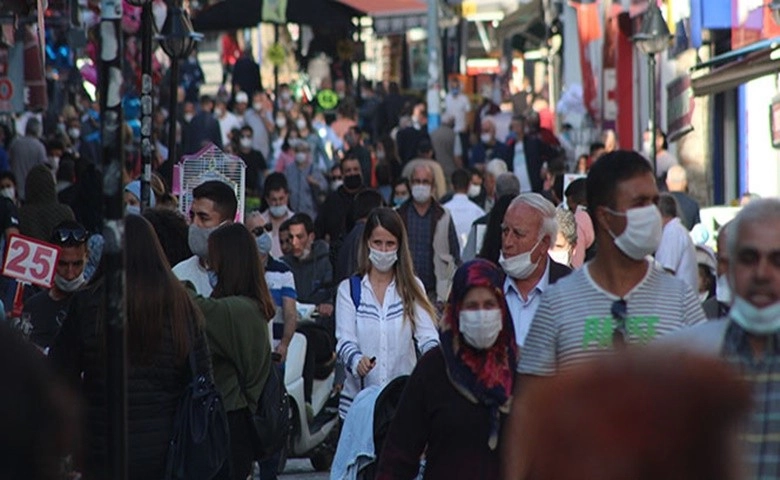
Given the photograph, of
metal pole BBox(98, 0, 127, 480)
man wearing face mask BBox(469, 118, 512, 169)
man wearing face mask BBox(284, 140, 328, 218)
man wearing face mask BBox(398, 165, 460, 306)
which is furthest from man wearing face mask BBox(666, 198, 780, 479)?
man wearing face mask BBox(469, 118, 512, 169)

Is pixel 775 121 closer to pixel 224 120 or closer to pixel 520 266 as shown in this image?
pixel 520 266

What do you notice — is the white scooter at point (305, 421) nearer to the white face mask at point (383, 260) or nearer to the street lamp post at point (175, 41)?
the white face mask at point (383, 260)

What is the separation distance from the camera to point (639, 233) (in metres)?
6.25

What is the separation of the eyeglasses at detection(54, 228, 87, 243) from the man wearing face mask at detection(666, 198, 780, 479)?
6.11 metres

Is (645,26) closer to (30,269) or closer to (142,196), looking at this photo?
(142,196)

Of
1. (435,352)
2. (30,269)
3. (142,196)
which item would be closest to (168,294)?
(435,352)

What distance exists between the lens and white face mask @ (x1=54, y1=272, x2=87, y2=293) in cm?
1030

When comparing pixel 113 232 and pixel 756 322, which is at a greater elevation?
pixel 113 232

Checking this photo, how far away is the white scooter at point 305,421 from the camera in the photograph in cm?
1377

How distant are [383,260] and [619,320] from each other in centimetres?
475

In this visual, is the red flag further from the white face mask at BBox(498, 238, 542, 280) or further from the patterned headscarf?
the patterned headscarf

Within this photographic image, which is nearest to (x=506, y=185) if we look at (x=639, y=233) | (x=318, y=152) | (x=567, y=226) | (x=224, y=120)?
(x=567, y=226)

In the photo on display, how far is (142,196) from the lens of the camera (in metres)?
13.3

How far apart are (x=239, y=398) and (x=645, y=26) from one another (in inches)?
640
